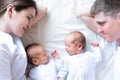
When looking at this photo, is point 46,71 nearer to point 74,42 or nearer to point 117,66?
point 74,42

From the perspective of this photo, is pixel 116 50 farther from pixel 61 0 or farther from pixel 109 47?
pixel 61 0

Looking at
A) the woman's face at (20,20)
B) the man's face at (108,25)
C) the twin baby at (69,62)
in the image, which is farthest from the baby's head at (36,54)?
the man's face at (108,25)

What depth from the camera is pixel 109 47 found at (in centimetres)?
158

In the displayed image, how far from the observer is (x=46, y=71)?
1530mm

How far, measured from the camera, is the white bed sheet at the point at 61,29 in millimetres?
1576

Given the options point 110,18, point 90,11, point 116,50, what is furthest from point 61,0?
point 116,50

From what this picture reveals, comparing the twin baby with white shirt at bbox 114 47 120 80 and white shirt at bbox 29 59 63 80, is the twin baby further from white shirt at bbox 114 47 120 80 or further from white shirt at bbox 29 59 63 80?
white shirt at bbox 114 47 120 80

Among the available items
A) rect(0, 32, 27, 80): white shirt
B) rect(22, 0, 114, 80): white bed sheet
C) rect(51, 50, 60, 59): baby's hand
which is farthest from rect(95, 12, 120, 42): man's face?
rect(0, 32, 27, 80): white shirt

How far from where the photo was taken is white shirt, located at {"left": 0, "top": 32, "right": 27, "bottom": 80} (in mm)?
1321

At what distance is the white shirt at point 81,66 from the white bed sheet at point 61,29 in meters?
0.06

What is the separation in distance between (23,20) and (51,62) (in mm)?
305

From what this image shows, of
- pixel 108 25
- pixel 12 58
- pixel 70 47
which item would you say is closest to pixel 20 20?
pixel 12 58

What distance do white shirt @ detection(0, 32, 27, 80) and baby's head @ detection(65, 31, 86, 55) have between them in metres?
0.26

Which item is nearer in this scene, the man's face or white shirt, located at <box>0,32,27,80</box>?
white shirt, located at <box>0,32,27,80</box>
